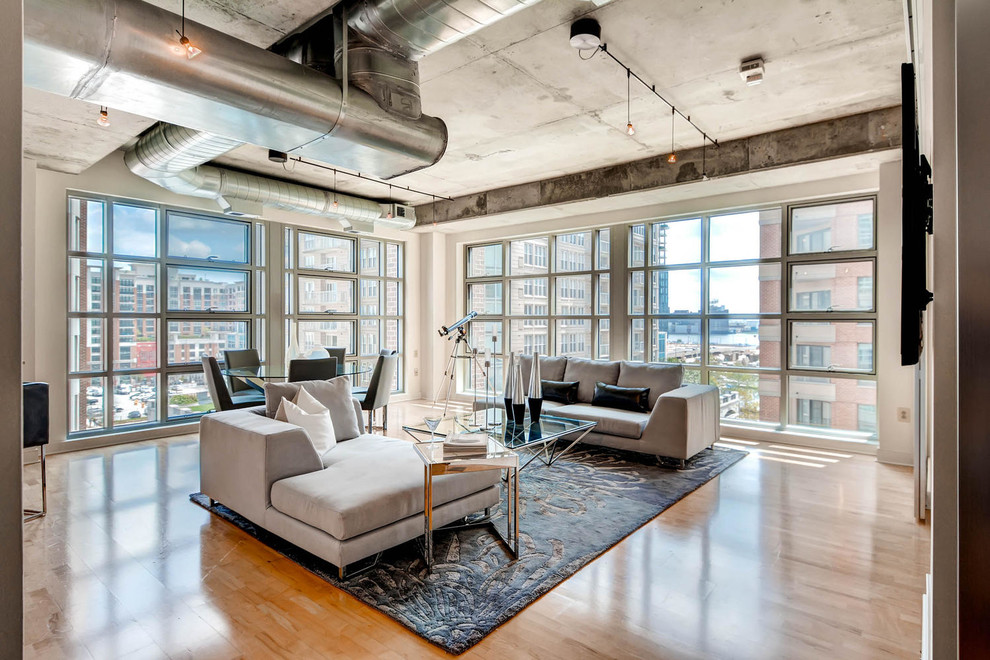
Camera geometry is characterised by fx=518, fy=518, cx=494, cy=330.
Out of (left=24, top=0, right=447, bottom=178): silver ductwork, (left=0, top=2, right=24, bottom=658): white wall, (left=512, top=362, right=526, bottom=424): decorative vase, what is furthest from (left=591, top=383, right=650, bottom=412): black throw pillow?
(left=0, top=2, right=24, bottom=658): white wall

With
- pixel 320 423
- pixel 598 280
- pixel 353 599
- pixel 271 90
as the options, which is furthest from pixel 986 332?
pixel 598 280

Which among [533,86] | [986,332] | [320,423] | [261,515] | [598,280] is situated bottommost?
[261,515]

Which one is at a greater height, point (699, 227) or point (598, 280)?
point (699, 227)

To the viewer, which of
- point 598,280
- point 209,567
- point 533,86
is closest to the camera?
point 209,567

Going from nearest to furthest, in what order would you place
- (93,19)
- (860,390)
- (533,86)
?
(93,19) → (533,86) → (860,390)

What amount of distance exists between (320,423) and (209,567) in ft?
3.53

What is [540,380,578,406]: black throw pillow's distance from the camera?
5.91 meters

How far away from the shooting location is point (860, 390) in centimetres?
548

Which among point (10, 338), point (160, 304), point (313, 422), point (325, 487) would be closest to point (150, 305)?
point (160, 304)

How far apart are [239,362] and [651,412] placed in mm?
4689

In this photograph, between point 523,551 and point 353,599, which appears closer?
point 353,599

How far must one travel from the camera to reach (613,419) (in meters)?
5.07

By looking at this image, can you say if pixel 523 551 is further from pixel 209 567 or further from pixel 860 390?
pixel 860 390

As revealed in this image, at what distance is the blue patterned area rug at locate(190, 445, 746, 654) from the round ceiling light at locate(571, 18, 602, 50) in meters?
3.08
